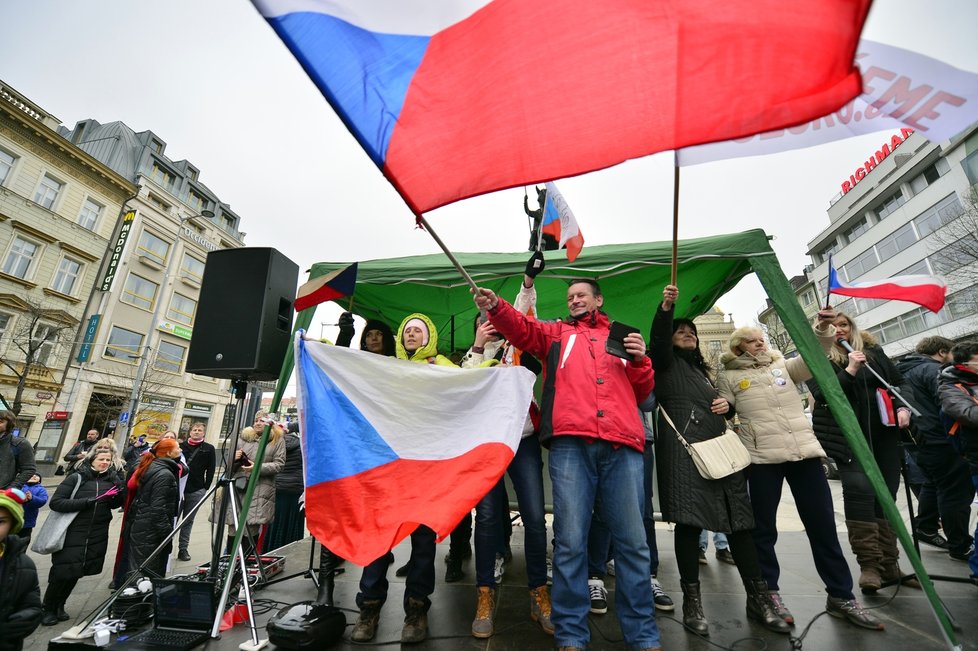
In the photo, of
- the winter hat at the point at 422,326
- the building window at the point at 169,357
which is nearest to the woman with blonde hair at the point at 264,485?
the winter hat at the point at 422,326

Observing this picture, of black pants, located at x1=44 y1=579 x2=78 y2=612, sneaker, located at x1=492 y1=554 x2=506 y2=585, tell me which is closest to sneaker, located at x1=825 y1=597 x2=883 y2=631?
sneaker, located at x1=492 y1=554 x2=506 y2=585

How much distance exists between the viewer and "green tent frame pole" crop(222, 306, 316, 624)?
9.52ft

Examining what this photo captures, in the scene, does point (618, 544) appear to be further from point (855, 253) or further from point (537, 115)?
point (855, 253)

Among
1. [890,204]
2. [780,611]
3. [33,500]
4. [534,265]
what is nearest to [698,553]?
[780,611]

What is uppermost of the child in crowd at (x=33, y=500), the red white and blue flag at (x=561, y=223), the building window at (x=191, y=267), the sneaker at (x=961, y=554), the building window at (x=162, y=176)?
the building window at (x=162, y=176)

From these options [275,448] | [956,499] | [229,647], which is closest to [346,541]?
[229,647]

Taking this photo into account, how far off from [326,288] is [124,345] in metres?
27.2

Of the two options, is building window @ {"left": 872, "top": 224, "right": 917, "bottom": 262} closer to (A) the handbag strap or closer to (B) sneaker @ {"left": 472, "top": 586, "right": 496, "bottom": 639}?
(A) the handbag strap

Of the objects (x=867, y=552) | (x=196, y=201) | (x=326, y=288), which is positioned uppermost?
(x=196, y=201)

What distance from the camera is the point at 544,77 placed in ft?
5.58

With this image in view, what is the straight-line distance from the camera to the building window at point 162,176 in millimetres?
28419

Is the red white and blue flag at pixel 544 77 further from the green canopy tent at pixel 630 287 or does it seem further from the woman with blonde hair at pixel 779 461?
the woman with blonde hair at pixel 779 461

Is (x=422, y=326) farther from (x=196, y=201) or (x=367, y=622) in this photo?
(x=196, y=201)

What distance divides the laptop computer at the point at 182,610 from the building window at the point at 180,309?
2848 cm
